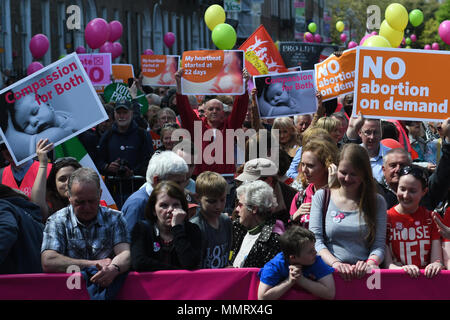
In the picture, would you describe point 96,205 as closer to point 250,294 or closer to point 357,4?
point 250,294

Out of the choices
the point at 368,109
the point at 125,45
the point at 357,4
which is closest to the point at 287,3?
the point at 357,4

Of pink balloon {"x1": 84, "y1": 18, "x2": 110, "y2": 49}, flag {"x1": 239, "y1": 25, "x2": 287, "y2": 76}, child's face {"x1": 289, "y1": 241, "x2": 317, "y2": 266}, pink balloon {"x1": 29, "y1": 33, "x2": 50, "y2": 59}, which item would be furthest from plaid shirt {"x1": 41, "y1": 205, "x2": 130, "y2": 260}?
pink balloon {"x1": 29, "y1": 33, "x2": 50, "y2": 59}

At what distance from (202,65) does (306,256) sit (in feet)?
19.5

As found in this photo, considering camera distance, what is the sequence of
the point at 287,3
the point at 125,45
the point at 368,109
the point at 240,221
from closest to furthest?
1. the point at 240,221
2. the point at 368,109
3. the point at 125,45
4. the point at 287,3

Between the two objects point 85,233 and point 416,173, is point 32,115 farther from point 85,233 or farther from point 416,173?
point 416,173

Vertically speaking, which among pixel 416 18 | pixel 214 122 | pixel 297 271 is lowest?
pixel 297 271

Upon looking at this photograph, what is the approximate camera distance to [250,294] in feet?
15.8

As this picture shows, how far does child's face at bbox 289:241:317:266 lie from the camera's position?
4.61 m

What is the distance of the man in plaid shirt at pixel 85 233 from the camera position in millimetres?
4812

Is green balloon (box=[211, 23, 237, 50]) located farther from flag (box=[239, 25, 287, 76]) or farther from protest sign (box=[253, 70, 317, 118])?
protest sign (box=[253, 70, 317, 118])

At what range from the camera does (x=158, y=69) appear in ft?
51.7

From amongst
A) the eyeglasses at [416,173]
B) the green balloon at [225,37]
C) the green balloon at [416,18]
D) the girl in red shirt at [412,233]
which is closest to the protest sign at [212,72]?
the green balloon at [225,37]

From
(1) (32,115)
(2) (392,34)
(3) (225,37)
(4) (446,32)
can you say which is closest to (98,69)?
(3) (225,37)
